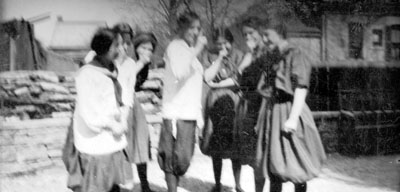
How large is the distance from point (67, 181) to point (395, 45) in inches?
115

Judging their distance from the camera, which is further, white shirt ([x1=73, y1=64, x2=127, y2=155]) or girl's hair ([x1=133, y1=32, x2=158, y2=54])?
girl's hair ([x1=133, y1=32, x2=158, y2=54])

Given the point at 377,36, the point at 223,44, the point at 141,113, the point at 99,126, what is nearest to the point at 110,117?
the point at 99,126

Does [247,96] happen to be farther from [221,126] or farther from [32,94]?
[32,94]

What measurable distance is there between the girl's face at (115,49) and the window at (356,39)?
6.23 feet

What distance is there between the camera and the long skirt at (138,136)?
3055mm

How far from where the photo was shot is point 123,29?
3.06m

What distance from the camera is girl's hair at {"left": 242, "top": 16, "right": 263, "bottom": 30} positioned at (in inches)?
127

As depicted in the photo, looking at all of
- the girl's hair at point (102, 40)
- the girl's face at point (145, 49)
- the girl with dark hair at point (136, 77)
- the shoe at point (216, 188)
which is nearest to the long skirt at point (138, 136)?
the girl with dark hair at point (136, 77)

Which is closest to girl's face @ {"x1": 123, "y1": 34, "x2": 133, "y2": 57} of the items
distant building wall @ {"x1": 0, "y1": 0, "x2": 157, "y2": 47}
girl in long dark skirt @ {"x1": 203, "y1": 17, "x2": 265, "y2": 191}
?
distant building wall @ {"x1": 0, "y1": 0, "x2": 157, "y2": 47}

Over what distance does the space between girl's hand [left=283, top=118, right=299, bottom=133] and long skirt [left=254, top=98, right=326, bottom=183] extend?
0.09ft

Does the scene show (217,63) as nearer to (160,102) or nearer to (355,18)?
(160,102)

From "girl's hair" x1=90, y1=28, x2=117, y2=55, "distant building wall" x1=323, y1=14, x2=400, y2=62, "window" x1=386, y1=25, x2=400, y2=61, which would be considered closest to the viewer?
"girl's hair" x1=90, y1=28, x2=117, y2=55

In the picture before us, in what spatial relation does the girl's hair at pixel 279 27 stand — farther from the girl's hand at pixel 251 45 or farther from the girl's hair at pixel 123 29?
the girl's hair at pixel 123 29

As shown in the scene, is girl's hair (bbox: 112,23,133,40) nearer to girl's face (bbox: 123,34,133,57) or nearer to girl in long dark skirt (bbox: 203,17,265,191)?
girl's face (bbox: 123,34,133,57)
